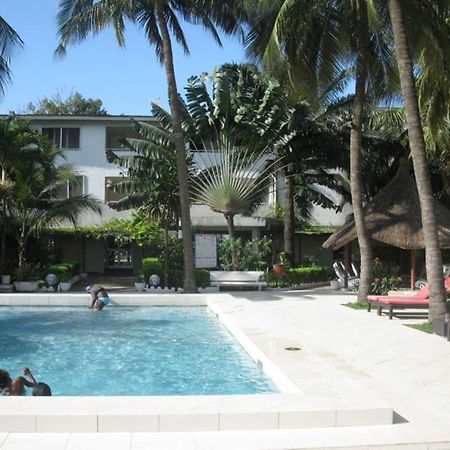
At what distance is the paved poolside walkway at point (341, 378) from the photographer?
5641 mm

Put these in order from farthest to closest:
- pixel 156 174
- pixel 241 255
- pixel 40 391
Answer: pixel 241 255, pixel 156 174, pixel 40 391

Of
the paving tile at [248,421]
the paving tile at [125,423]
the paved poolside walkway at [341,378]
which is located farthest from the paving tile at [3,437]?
the paving tile at [248,421]

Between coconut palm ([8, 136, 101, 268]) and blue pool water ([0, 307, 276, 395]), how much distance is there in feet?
23.3

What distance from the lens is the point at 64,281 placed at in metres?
23.5

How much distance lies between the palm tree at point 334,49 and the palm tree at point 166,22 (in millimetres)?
3116

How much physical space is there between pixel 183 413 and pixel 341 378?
265 centimetres

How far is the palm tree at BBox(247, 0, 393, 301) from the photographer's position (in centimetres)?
1720

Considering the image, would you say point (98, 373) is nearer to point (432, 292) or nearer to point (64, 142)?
point (432, 292)

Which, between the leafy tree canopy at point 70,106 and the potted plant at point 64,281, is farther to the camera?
the leafy tree canopy at point 70,106

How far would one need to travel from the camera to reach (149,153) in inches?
955

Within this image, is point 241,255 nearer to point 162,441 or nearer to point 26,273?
point 26,273

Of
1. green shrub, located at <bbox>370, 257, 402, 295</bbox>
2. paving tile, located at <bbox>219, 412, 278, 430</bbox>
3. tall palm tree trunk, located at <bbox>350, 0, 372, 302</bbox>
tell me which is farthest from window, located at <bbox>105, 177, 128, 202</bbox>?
paving tile, located at <bbox>219, 412, 278, 430</bbox>

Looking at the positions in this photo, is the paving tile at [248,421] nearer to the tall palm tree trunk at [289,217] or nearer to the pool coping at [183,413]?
the pool coping at [183,413]

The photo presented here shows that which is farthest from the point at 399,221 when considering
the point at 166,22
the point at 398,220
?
the point at 166,22
